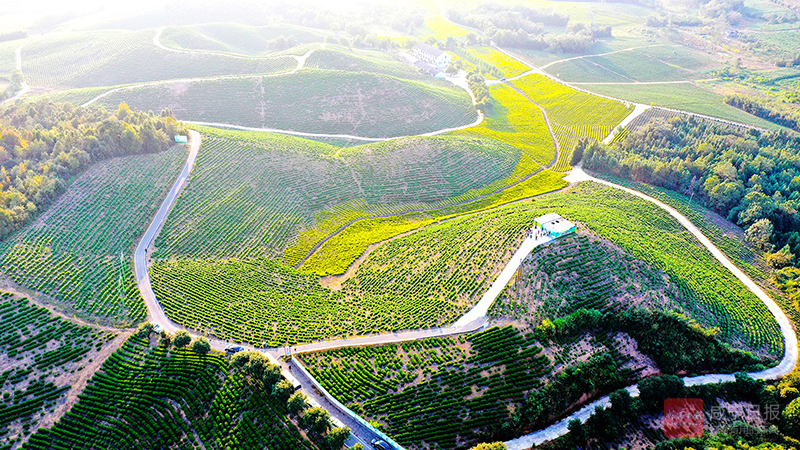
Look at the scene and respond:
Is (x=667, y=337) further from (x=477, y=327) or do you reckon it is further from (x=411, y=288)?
(x=411, y=288)

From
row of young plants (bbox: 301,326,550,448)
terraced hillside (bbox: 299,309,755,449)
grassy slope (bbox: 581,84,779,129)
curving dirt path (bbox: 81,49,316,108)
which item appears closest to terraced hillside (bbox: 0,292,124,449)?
terraced hillside (bbox: 299,309,755,449)

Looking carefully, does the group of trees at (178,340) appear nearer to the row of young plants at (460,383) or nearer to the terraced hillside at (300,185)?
the row of young plants at (460,383)

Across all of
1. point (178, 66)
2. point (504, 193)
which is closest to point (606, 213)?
point (504, 193)

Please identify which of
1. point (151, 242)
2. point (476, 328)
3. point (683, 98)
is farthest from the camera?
point (683, 98)

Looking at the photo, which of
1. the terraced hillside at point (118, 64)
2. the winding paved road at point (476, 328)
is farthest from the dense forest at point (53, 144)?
the terraced hillside at point (118, 64)

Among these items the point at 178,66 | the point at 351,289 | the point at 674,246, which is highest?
the point at 178,66

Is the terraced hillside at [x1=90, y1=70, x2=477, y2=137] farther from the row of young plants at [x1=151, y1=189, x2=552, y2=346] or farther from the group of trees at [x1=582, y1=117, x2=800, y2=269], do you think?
the row of young plants at [x1=151, y1=189, x2=552, y2=346]

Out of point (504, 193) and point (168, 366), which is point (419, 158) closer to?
point (504, 193)

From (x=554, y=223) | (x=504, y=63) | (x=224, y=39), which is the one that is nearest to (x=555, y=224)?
(x=554, y=223)
